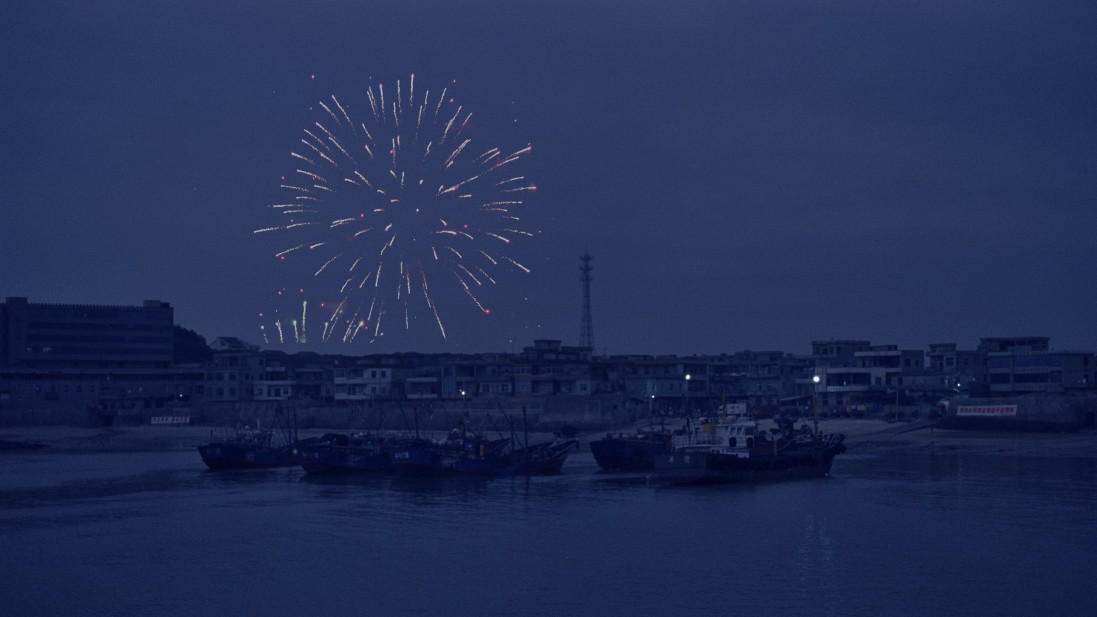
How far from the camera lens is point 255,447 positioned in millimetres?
81812

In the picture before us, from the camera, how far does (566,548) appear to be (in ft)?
139

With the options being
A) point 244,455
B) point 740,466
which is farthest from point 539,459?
point 244,455

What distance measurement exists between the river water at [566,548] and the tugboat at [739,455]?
1226 millimetres

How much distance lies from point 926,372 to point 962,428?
98.9ft

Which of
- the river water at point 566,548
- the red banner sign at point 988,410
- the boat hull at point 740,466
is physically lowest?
the river water at point 566,548

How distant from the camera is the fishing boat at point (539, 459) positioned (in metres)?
71.7

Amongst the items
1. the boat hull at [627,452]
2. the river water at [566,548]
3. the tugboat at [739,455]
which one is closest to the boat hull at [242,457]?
the river water at [566,548]

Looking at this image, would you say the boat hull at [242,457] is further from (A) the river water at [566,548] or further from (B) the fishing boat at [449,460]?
(A) the river water at [566,548]

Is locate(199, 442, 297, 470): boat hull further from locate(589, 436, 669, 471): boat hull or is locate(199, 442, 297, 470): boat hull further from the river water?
locate(589, 436, 669, 471): boat hull

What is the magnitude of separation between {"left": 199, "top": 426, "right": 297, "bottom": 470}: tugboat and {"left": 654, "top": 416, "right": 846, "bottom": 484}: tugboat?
92.4 ft

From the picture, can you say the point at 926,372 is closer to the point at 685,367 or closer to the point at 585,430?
the point at 685,367

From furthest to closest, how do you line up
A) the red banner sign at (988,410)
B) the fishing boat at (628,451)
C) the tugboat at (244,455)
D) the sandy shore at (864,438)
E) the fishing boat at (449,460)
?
the red banner sign at (988,410)
the tugboat at (244,455)
the sandy shore at (864,438)
the fishing boat at (628,451)
the fishing boat at (449,460)

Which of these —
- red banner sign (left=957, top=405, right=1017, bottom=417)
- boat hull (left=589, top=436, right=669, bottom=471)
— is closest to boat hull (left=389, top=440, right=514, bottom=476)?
boat hull (left=589, top=436, right=669, bottom=471)

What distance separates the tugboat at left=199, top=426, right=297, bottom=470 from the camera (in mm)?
79812
